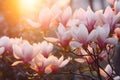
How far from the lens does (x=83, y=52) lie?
9.34ft

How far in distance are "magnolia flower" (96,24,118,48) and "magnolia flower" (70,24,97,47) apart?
0.04 m

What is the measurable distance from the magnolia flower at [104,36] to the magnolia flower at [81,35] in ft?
0.14

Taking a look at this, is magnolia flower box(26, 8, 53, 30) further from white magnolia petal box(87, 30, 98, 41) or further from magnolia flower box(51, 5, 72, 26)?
white magnolia petal box(87, 30, 98, 41)

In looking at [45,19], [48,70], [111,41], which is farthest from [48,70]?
[111,41]

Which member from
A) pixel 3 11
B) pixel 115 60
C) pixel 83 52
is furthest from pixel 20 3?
pixel 83 52

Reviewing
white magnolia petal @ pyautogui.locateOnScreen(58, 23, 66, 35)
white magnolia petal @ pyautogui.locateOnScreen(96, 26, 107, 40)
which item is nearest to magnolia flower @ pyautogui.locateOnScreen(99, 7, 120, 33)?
white magnolia petal @ pyautogui.locateOnScreen(96, 26, 107, 40)

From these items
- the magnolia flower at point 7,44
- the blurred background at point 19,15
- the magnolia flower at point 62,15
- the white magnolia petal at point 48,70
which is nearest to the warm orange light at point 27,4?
the blurred background at point 19,15

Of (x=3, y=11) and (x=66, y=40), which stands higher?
(x=3, y=11)

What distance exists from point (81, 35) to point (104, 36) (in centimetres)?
13

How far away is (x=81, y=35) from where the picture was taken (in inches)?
97.8

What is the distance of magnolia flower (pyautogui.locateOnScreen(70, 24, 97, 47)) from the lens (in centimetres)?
245

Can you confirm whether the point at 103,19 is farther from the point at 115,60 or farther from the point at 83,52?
the point at 115,60

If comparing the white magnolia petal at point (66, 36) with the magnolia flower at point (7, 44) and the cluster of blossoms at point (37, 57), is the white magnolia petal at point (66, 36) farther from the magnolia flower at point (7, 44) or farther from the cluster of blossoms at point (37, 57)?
the magnolia flower at point (7, 44)

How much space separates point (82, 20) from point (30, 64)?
1.37 feet
